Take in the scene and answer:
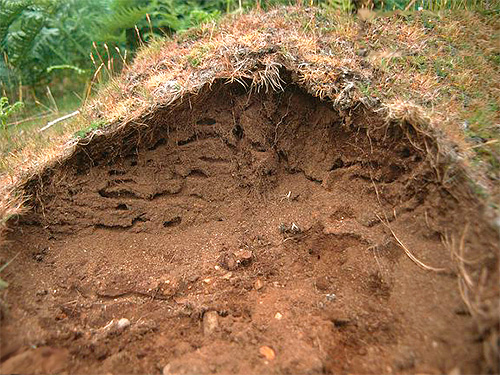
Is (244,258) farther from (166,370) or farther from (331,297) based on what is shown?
(166,370)

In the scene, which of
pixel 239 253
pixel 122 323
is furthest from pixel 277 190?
pixel 122 323

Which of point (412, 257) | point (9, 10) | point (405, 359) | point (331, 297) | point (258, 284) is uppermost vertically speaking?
point (9, 10)

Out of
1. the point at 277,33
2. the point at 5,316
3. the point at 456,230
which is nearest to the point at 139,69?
the point at 277,33

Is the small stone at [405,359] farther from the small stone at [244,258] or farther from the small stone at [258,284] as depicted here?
the small stone at [244,258]

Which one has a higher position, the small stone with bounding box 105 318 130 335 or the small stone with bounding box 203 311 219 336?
the small stone with bounding box 203 311 219 336

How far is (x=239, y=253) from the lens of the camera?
308 cm

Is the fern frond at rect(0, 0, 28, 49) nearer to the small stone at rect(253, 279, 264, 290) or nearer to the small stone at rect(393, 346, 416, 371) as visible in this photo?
the small stone at rect(253, 279, 264, 290)

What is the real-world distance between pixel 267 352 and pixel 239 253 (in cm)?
85

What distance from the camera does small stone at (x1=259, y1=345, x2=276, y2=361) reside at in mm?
2392

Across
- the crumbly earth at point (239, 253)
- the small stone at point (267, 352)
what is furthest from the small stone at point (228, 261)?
the small stone at point (267, 352)

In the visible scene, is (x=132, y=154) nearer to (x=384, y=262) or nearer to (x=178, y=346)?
(x=178, y=346)

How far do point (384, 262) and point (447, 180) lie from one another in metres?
0.67

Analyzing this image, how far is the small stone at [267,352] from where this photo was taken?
2392 millimetres

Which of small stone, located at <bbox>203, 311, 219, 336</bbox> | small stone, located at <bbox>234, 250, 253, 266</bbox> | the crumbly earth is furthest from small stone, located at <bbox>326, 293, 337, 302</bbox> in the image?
small stone, located at <bbox>203, 311, 219, 336</bbox>
